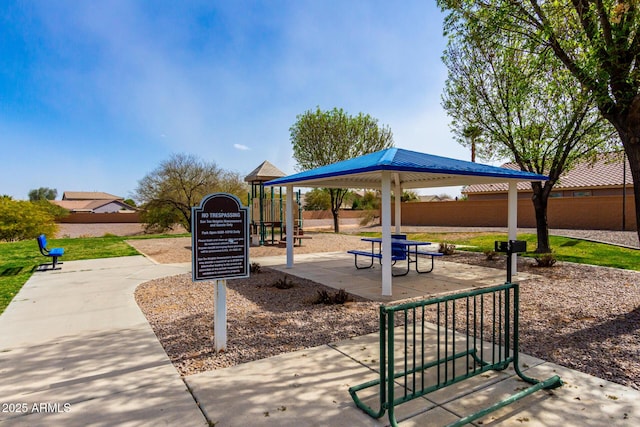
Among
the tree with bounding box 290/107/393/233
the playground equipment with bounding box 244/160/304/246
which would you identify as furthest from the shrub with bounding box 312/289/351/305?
the tree with bounding box 290/107/393/233

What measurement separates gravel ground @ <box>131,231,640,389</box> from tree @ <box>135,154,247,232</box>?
21760 mm

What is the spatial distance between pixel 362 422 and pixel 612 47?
258 inches

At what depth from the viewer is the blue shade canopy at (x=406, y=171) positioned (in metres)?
6.76

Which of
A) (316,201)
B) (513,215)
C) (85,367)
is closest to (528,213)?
(513,215)

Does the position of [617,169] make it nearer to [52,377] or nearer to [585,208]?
[585,208]

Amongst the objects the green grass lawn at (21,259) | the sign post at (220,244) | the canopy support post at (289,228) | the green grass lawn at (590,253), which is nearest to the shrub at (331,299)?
the sign post at (220,244)

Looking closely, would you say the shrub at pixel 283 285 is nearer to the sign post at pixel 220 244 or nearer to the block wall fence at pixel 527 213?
A: the sign post at pixel 220 244

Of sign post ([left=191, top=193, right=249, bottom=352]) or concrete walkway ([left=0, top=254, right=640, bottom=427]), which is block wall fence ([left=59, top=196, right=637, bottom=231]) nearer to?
concrete walkway ([left=0, top=254, right=640, bottom=427])

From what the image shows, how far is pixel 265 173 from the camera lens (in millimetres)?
16953

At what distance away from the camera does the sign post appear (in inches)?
167

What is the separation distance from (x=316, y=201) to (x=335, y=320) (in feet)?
138

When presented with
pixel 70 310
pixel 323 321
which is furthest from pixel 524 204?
pixel 70 310

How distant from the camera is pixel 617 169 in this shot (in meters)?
26.3

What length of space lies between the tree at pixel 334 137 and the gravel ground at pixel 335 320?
1870 cm
